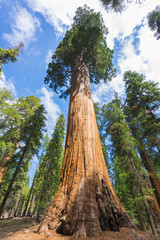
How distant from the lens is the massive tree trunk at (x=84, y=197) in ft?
5.43

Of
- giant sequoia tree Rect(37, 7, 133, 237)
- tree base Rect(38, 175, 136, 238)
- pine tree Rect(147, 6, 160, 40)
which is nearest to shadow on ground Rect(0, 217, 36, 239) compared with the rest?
tree base Rect(38, 175, 136, 238)

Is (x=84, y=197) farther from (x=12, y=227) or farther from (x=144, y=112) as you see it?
(x=144, y=112)

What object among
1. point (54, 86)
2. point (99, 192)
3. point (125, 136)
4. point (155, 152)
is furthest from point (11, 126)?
point (155, 152)

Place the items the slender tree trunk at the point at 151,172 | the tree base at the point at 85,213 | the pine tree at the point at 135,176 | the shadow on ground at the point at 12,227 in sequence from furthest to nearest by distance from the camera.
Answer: the slender tree trunk at the point at 151,172 → the pine tree at the point at 135,176 → the shadow on ground at the point at 12,227 → the tree base at the point at 85,213

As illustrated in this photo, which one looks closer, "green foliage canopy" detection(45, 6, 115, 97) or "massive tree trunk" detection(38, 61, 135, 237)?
"massive tree trunk" detection(38, 61, 135, 237)

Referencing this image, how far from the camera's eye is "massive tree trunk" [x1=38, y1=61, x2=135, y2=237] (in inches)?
65.2

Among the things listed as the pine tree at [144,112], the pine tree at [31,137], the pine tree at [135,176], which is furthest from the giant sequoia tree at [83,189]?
the pine tree at [31,137]

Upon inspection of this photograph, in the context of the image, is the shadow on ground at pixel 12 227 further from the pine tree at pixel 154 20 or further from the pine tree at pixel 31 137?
the pine tree at pixel 154 20

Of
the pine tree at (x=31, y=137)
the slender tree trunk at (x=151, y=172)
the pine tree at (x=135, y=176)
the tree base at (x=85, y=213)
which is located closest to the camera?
the tree base at (x=85, y=213)

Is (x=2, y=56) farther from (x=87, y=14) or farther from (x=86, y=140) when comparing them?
(x=86, y=140)

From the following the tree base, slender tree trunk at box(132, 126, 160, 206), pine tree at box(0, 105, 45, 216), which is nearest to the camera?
the tree base

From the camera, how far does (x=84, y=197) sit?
188cm

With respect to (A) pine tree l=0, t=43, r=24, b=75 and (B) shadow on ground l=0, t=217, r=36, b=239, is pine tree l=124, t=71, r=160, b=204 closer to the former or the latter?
(B) shadow on ground l=0, t=217, r=36, b=239

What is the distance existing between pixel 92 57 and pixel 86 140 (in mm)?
6154
